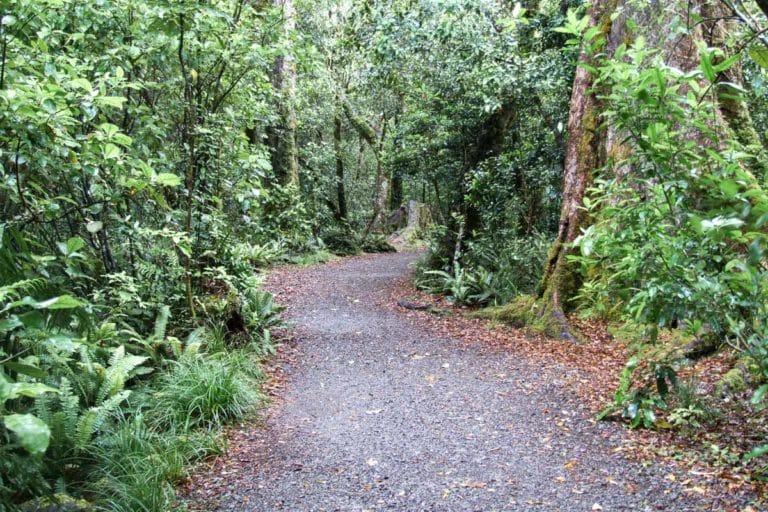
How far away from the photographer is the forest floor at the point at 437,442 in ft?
12.0

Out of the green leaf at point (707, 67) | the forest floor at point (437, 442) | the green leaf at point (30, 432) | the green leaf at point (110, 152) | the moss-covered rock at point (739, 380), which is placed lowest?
the forest floor at point (437, 442)

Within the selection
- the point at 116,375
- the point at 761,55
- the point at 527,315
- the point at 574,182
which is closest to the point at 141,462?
the point at 116,375

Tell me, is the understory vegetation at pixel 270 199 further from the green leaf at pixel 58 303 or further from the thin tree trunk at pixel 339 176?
the thin tree trunk at pixel 339 176

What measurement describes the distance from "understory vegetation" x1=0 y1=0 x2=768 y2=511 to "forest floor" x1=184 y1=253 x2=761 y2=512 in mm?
406

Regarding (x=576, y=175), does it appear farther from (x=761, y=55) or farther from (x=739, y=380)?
(x=761, y=55)

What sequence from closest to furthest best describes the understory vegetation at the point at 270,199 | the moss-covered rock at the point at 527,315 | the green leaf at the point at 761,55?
1. the green leaf at the point at 761,55
2. the understory vegetation at the point at 270,199
3. the moss-covered rock at the point at 527,315

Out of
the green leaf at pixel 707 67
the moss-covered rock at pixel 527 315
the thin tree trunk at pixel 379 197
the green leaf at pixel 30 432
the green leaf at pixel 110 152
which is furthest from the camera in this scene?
the thin tree trunk at pixel 379 197

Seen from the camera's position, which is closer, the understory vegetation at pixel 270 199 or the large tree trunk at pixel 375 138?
the understory vegetation at pixel 270 199

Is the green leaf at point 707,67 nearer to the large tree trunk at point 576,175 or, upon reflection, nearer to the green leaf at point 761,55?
the green leaf at point 761,55

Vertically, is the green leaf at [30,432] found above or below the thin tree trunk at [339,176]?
below

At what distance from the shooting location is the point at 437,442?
456cm

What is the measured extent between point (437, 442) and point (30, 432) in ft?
11.7

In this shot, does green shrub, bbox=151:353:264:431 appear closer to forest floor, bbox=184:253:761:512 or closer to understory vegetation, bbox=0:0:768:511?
understory vegetation, bbox=0:0:768:511

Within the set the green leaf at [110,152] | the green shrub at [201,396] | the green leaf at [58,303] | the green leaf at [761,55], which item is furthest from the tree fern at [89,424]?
the green leaf at [761,55]
